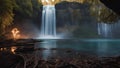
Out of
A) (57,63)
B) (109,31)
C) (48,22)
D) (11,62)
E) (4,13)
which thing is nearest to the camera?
(57,63)

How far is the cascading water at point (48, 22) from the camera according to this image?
71.8 metres

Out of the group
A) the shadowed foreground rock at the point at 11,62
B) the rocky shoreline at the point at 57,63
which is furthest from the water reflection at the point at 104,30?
the shadowed foreground rock at the point at 11,62

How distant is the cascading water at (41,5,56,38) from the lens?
71819 millimetres

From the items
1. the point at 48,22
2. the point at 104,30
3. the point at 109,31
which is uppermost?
the point at 48,22

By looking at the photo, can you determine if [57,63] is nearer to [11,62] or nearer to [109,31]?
[11,62]

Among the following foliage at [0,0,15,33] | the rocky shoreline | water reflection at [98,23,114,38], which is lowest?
the rocky shoreline

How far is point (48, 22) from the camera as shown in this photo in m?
72.0

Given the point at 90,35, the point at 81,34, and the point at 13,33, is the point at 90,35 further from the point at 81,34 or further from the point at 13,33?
the point at 13,33

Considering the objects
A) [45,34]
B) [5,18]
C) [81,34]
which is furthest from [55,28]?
[5,18]

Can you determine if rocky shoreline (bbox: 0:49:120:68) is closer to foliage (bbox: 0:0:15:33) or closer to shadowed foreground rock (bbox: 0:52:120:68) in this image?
shadowed foreground rock (bbox: 0:52:120:68)

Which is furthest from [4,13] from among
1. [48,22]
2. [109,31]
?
[109,31]

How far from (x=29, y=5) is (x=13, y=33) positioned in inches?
591

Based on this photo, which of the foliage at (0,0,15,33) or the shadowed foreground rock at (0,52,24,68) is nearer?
the shadowed foreground rock at (0,52,24,68)

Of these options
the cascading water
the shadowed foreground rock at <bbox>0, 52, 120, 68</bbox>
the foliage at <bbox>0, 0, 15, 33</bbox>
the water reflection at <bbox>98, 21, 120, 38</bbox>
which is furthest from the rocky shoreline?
the water reflection at <bbox>98, 21, 120, 38</bbox>
